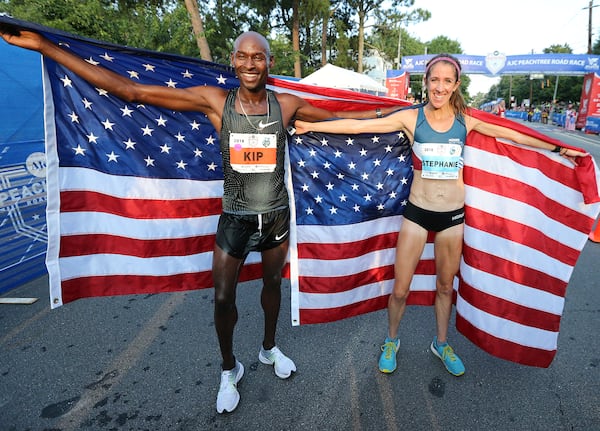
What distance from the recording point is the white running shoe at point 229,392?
2188mm

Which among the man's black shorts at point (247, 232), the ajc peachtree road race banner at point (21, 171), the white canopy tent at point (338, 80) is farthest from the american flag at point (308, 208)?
the white canopy tent at point (338, 80)

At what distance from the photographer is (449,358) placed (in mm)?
2559

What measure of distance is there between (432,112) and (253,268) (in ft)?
6.00

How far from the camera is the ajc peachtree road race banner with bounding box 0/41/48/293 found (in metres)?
3.91

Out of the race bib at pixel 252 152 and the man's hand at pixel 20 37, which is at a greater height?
the man's hand at pixel 20 37

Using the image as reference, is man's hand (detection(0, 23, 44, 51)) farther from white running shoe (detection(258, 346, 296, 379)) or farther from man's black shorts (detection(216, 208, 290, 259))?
white running shoe (detection(258, 346, 296, 379))

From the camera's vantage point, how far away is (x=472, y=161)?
8.61 ft

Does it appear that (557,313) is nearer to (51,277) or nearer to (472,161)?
(472,161)

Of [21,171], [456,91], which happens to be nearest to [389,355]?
[456,91]

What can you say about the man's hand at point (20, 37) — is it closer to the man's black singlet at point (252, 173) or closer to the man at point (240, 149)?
the man at point (240, 149)

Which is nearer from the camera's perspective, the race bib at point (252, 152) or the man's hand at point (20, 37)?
the man's hand at point (20, 37)

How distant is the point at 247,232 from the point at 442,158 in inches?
55.0

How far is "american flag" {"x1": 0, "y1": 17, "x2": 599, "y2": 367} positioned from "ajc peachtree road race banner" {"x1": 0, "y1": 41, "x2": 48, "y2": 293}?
2386 millimetres

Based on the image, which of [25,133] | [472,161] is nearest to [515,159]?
[472,161]
